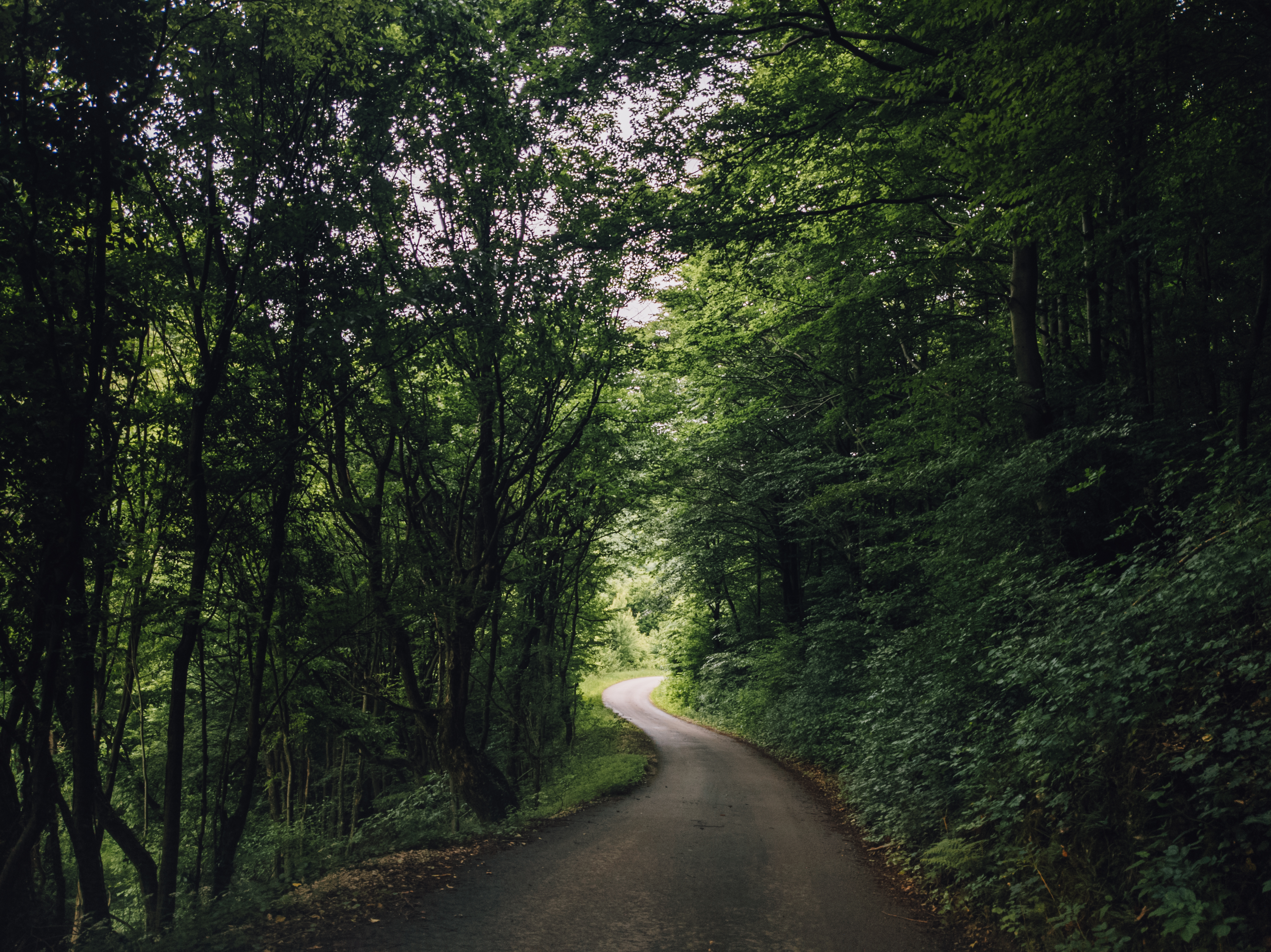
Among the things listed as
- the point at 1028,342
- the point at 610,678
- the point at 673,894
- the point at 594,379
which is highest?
the point at 594,379

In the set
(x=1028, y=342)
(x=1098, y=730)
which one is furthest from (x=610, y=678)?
(x=1098, y=730)

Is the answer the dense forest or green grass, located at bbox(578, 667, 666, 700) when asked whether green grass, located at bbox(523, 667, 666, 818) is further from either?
green grass, located at bbox(578, 667, 666, 700)

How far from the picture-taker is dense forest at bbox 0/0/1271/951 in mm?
4750

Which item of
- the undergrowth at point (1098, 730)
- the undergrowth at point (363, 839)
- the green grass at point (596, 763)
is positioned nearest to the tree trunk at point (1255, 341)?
the undergrowth at point (1098, 730)

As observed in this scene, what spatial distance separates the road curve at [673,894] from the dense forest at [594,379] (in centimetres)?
87

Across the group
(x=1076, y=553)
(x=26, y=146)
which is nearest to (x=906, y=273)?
(x=1076, y=553)

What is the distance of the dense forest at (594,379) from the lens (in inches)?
187

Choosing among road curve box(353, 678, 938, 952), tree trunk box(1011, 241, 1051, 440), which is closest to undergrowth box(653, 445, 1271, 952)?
road curve box(353, 678, 938, 952)

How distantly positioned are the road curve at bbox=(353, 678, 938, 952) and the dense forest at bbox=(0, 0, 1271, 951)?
87 centimetres

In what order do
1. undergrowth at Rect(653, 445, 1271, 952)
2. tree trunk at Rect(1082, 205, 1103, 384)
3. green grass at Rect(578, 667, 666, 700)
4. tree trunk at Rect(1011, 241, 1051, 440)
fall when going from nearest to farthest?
undergrowth at Rect(653, 445, 1271, 952), tree trunk at Rect(1082, 205, 1103, 384), tree trunk at Rect(1011, 241, 1051, 440), green grass at Rect(578, 667, 666, 700)

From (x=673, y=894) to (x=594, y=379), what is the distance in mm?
7759

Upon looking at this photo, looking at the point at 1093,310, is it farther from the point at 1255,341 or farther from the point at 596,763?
the point at 596,763

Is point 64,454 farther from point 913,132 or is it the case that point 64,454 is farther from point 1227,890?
point 913,132

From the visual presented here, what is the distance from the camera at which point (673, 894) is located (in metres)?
5.85
